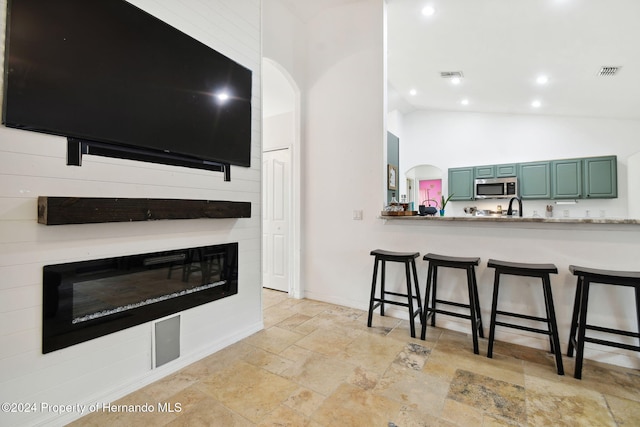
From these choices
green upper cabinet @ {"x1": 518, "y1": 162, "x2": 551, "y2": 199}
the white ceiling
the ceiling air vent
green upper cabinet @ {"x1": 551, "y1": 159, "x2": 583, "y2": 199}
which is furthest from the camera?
green upper cabinet @ {"x1": 518, "y1": 162, "x2": 551, "y2": 199}

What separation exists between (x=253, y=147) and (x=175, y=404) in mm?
2141

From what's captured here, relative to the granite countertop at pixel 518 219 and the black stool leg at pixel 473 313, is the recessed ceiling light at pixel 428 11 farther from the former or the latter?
the black stool leg at pixel 473 313

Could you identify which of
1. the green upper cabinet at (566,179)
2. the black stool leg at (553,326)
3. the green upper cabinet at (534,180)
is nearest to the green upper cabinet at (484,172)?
the green upper cabinet at (534,180)

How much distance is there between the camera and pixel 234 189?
2.61m

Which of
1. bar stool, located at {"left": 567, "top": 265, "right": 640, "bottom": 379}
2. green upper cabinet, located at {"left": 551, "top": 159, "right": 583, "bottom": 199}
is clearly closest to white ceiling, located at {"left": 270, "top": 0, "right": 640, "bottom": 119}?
green upper cabinet, located at {"left": 551, "top": 159, "right": 583, "bottom": 199}

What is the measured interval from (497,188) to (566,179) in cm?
113

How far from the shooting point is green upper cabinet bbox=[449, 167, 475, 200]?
20.7 feet

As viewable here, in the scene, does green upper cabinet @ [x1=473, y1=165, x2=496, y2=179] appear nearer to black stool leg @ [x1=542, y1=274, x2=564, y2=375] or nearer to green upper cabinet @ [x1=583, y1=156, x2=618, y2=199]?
green upper cabinet @ [x1=583, y1=156, x2=618, y2=199]

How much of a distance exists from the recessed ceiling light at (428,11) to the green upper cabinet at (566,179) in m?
4.16

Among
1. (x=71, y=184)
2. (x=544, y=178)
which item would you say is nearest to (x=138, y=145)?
(x=71, y=184)

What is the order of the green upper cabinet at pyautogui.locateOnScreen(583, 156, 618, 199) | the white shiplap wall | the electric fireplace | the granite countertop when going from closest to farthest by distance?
the white shiplap wall < the electric fireplace < the granite countertop < the green upper cabinet at pyautogui.locateOnScreen(583, 156, 618, 199)

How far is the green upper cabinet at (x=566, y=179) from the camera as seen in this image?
5.31 metres

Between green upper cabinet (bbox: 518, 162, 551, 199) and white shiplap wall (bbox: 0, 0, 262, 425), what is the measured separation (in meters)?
5.81

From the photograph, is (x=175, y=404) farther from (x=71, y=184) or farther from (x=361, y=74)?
(x=361, y=74)
